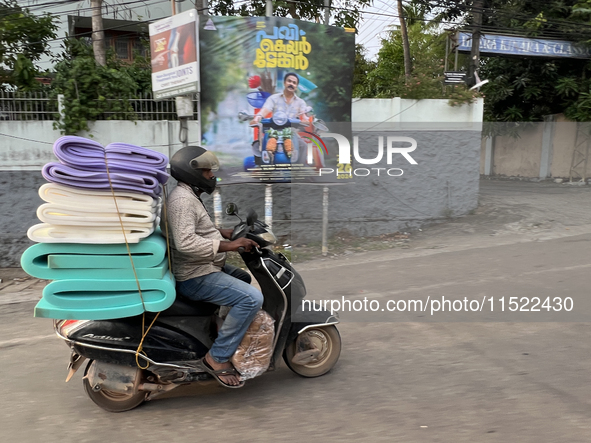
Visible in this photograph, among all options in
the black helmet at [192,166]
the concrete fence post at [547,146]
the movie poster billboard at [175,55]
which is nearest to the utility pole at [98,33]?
the movie poster billboard at [175,55]

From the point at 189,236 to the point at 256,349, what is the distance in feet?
2.92

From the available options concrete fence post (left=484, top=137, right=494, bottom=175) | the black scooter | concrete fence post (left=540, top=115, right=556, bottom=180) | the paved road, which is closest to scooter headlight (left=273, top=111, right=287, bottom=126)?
the paved road

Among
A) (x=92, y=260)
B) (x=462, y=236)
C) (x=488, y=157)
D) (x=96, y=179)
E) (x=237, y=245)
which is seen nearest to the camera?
(x=96, y=179)

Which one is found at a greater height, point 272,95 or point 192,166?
point 272,95

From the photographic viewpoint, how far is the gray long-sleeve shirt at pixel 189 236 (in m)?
3.03

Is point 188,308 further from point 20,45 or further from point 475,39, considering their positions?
point 475,39

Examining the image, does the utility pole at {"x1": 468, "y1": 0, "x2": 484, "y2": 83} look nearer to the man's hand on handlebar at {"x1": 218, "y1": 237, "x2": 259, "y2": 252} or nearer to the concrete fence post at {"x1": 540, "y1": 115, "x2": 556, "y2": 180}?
the concrete fence post at {"x1": 540, "y1": 115, "x2": 556, "y2": 180}

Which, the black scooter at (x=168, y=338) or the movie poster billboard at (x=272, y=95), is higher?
the movie poster billboard at (x=272, y=95)

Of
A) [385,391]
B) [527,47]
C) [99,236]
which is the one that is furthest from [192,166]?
[527,47]

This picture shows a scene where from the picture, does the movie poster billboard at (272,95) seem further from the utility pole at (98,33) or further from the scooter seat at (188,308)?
the scooter seat at (188,308)

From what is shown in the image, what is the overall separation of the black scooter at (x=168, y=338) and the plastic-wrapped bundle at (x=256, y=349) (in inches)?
2.8

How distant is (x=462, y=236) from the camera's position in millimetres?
8844

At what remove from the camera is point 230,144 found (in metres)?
7.86

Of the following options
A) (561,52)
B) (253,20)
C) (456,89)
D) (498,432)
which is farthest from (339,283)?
(561,52)
